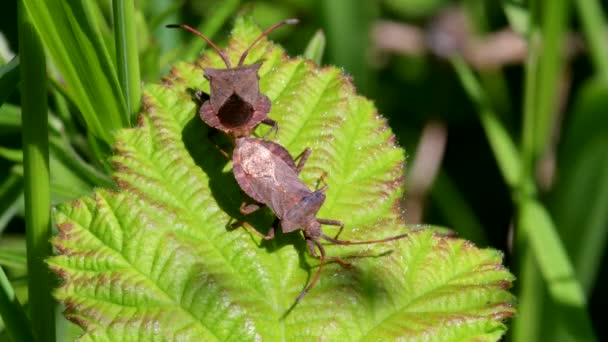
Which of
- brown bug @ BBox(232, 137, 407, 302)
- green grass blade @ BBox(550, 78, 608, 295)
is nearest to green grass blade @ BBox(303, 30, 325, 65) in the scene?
brown bug @ BBox(232, 137, 407, 302)

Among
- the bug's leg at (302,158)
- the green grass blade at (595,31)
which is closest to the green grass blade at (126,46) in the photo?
the bug's leg at (302,158)

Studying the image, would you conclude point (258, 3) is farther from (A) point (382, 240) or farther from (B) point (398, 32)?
(A) point (382, 240)

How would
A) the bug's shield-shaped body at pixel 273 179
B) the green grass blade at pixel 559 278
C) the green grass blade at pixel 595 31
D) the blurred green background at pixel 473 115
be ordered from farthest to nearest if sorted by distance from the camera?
the green grass blade at pixel 595 31 < the green grass blade at pixel 559 278 < the blurred green background at pixel 473 115 < the bug's shield-shaped body at pixel 273 179

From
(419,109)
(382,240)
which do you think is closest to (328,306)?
(382,240)

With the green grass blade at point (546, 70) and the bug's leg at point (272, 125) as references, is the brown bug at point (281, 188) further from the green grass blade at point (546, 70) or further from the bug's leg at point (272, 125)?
the green grass blade at point (546, 70)

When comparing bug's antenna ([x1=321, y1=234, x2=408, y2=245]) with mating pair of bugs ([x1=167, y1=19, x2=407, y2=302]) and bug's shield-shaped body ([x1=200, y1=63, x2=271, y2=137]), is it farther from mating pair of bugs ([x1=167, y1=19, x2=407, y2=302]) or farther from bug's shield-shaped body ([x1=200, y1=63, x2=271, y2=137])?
bug's shield-shaped body ([x1=200, y1=63, x2=271, y2=137])

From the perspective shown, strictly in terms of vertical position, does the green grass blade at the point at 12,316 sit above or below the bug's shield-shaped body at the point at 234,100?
below
